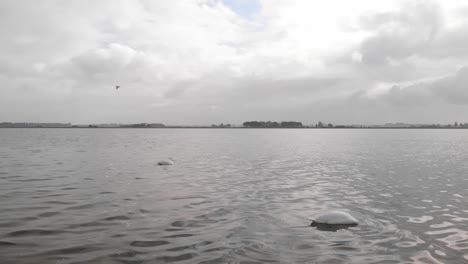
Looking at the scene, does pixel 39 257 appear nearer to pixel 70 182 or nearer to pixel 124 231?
pixel 124 231

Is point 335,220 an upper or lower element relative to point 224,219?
upper

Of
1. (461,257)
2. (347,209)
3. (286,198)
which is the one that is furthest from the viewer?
(286,198)

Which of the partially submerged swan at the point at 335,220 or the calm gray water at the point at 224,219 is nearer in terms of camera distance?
the calm gray water at the point at 224,219

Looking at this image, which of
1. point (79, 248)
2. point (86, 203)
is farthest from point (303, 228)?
point (86, 203)

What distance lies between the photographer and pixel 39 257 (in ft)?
37.2

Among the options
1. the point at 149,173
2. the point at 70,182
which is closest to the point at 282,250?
the point at 70,182

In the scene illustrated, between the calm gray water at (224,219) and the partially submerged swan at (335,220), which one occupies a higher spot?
the partially submerged swan at (335,220)

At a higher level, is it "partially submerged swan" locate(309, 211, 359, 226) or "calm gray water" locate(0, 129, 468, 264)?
"partially submerged swan" locate(309, 211, 359, 226)

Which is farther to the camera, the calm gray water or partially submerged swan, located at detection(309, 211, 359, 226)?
partially submerged swan, located at detection(309, 211, 359, 226)

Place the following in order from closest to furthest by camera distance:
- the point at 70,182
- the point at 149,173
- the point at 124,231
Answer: the point at 124,231 < the point at 70,182 < the point at 149,173

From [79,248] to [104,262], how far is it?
5.81 feet

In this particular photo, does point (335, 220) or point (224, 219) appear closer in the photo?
point (335, 220)

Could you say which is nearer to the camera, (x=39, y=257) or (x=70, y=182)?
(x=39, y=257)

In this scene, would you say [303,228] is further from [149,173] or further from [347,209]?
[149,173]
